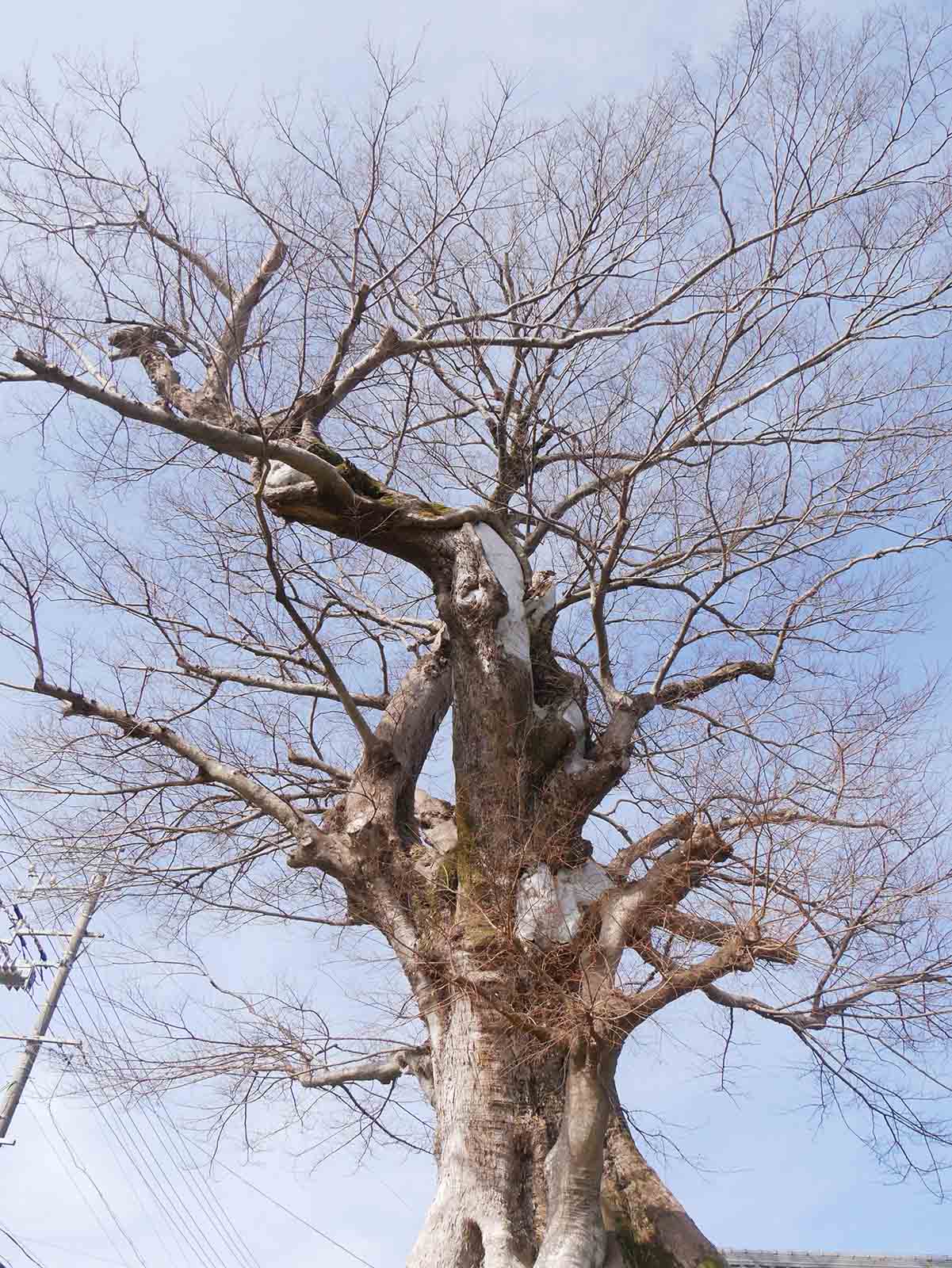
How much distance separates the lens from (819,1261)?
31.7 feet

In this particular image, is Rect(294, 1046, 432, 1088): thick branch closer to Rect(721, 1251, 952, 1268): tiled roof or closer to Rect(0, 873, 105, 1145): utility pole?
Rect(0, 873, 105, 1145): utility pole

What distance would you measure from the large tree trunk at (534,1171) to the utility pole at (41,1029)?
5.26m

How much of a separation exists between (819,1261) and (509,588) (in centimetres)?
814

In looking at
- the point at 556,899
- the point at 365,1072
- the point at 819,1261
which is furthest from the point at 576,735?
the point at 819,1261

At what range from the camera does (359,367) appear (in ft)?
18.1

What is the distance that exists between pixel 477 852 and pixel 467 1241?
1.78 m

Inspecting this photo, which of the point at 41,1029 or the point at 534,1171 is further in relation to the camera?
the point at 41,1029

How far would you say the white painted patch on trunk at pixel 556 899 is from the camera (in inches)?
193

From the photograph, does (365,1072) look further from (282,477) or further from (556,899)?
(282,477)

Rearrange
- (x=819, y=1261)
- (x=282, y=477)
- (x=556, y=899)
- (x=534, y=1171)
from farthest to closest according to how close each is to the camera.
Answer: (x=819, y=1261) < (x=282, y=477) < (x=556, y=899) < (x=534, y=1171)

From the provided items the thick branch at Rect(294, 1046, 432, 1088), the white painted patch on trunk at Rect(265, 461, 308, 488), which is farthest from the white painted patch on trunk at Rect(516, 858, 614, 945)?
the white painted patch on trunk at Rect(265, 461, 308, 488)

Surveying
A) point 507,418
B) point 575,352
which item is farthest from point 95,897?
point 575,352

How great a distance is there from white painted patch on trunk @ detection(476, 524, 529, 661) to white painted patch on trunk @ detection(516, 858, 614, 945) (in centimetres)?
127

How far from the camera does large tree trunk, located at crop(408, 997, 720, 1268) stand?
13.0 ft
